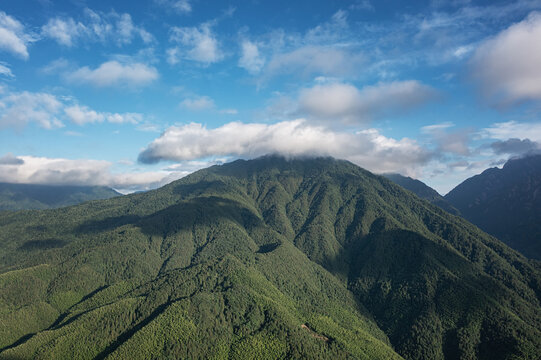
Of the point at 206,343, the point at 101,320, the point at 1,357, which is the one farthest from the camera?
the point at 101,320

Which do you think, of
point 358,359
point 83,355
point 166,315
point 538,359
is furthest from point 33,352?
point 538,359

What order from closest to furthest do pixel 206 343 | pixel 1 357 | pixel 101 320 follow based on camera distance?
pixel 1 357
pixel 206 343
pixel 101 320

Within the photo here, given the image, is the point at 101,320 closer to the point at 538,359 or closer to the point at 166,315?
the point at 166,315

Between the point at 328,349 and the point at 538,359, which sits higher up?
the point at 328,349

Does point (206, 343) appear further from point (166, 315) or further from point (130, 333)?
point (130, 333)

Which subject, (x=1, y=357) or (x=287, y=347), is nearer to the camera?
(x=1, y=357)

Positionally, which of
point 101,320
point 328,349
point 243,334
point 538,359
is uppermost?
point 101,320

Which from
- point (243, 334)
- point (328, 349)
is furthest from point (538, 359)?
point (243, 334)

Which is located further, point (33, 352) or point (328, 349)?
point (328, 349)

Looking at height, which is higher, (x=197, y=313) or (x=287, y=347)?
(x=197, y=313)
